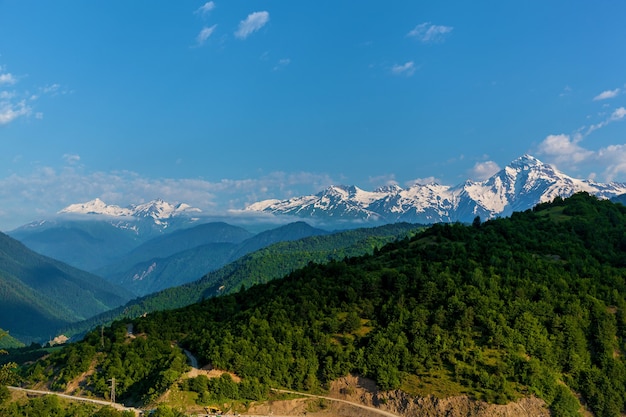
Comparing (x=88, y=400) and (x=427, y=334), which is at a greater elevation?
(x=427, y=334)

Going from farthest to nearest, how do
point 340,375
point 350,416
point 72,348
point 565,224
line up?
point 565,224 → point 72,348 → point 340,375 → point 350,416

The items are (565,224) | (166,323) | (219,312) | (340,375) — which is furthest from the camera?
(565,224)

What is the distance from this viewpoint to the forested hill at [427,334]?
104 m

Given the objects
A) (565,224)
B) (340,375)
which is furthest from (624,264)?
(340,375)

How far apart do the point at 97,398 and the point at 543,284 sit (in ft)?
308

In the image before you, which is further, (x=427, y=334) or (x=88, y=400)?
(x=427, y=334)

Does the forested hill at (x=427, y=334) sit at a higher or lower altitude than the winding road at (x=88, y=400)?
higher

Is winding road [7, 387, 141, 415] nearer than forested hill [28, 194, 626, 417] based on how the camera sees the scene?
Yes

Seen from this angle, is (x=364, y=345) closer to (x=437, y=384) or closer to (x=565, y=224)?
(x=437, y=384)

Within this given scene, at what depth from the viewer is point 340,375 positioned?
109 m

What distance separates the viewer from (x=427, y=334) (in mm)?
110812

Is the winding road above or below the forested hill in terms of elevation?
below

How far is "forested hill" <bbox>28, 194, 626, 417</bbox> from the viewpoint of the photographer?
103812mm

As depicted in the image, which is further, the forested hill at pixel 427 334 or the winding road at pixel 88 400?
the forested hill at pixel 427 334
